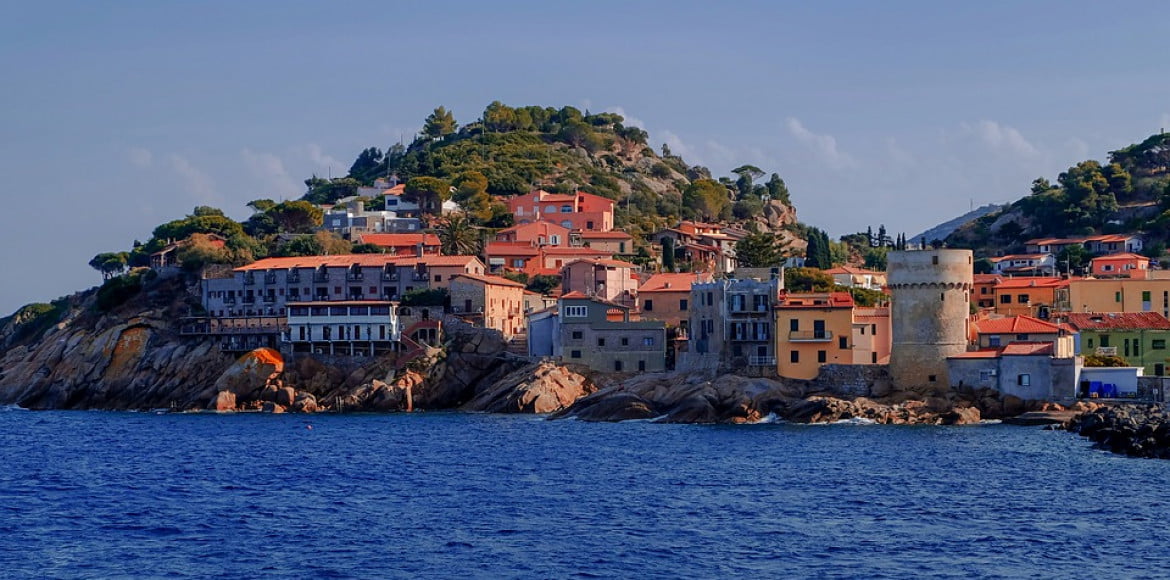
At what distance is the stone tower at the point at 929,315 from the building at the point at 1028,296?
19.8 metres

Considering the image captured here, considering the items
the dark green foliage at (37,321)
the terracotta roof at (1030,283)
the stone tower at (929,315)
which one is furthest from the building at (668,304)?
the dark green foliage at (37,321)

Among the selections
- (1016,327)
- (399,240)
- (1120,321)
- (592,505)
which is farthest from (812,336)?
(399,240)

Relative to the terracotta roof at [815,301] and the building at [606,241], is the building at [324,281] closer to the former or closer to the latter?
the building at [606,241]

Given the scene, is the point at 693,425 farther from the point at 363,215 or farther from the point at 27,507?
the point at 363,215

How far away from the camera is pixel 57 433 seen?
75750mm

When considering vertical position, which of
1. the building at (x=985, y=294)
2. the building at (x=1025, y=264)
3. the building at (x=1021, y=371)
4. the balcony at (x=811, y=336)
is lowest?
the building at (x=1021, y=371)

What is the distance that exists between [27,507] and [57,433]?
28852 millimetres

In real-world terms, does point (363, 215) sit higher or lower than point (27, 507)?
higher

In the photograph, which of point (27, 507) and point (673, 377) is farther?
point (673, 377)

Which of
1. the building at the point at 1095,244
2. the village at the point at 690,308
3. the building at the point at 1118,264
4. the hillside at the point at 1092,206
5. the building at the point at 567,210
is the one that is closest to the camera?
the village at the point at 690,308

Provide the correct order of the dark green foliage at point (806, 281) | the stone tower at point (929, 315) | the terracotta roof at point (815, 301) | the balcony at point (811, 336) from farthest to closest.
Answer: the dark green foliage at point (806, 281) < the terracotta roof at point (815, 301) < the balcony at point (811, 336) < the stone tower at point (929, 315)

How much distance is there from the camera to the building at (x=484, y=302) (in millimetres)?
89875

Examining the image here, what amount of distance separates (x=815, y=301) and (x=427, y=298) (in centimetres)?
2687

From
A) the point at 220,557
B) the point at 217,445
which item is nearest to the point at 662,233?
the point at 217,445
